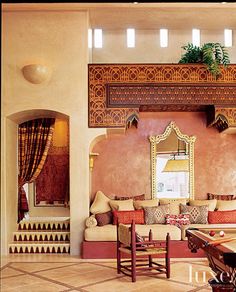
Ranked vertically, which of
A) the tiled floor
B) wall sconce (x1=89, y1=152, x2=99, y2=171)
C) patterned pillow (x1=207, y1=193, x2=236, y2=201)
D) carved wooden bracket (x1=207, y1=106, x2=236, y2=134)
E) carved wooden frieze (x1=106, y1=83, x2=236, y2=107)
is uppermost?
carved wooden frieze (x1=106, y1=83, x2=236, y2=107)

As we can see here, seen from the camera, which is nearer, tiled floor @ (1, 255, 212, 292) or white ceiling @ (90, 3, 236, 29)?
tiled floor @ (1, 255, 212, 292)

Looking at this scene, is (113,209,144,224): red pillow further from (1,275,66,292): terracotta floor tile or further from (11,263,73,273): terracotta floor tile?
(1,275,66,292): terracotta floor tile

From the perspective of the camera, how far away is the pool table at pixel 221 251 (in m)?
3.68

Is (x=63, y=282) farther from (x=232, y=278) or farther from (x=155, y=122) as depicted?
(x=155, y=122)

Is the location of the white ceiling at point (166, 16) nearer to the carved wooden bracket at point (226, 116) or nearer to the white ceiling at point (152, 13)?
the white ceiling at point (152, 13)

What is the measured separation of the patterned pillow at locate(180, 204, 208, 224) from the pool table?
2802 millimetres

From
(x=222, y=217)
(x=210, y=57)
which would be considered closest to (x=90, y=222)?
(x=222, y=217)

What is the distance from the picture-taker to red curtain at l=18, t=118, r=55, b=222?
A: 35.7 feet

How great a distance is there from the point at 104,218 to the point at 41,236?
1556 millimetres

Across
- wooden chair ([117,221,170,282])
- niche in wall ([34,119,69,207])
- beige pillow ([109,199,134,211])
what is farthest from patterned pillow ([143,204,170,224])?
niche in wall ([34,119,69,207])

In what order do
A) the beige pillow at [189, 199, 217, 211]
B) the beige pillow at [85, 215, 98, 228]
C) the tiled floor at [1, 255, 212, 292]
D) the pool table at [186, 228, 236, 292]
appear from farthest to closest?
the beige pillow at [189, 199, 217, 211], the beige pillow at [85, 215, 98, 228], the tiled floor at [1, 255, 212, 292], the pool table at [186, 228, 236, 292]

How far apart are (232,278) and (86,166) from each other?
199 inches

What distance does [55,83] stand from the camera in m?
9.02

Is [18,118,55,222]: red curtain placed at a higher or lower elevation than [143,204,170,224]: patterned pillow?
higher
